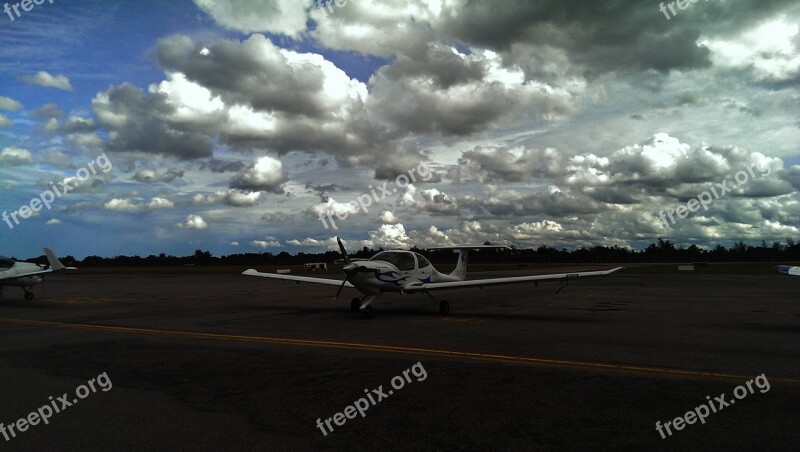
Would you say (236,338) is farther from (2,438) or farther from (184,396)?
(2,438)

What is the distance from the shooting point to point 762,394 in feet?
23.3

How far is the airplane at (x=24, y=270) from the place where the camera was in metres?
23.0

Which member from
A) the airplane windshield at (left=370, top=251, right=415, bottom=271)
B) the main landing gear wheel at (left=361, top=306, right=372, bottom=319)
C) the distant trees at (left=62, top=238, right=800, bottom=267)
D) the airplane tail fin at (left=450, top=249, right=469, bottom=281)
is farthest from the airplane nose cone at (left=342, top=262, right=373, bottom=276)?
the distant trees at (left=62, top=238, right=800, bottom=267)

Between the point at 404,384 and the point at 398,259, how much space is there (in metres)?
10.6

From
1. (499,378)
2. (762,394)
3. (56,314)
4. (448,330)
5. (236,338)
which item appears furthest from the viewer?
(56,314)

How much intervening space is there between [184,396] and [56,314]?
15.2m

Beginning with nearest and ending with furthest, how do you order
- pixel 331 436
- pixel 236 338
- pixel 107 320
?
pixel 331 436 < pixel 236 338 < pixel 107 320

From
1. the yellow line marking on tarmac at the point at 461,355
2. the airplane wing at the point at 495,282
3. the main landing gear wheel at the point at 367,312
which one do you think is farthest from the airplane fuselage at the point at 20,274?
the airplane wing at the point at 495,282

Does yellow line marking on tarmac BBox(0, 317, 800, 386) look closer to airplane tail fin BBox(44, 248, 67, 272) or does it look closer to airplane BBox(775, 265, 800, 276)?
airplane BBox(775, 265, 800, 276)

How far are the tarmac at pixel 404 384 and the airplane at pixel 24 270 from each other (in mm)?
8470

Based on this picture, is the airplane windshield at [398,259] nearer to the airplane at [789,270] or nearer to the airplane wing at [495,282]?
the airplane wing at [495,282]

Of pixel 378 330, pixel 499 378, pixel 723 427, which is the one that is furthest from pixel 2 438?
pixel 378 330

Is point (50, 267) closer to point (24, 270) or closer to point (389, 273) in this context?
point (24, 270)

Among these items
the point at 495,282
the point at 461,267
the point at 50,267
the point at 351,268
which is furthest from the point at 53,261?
the point at 495,282
